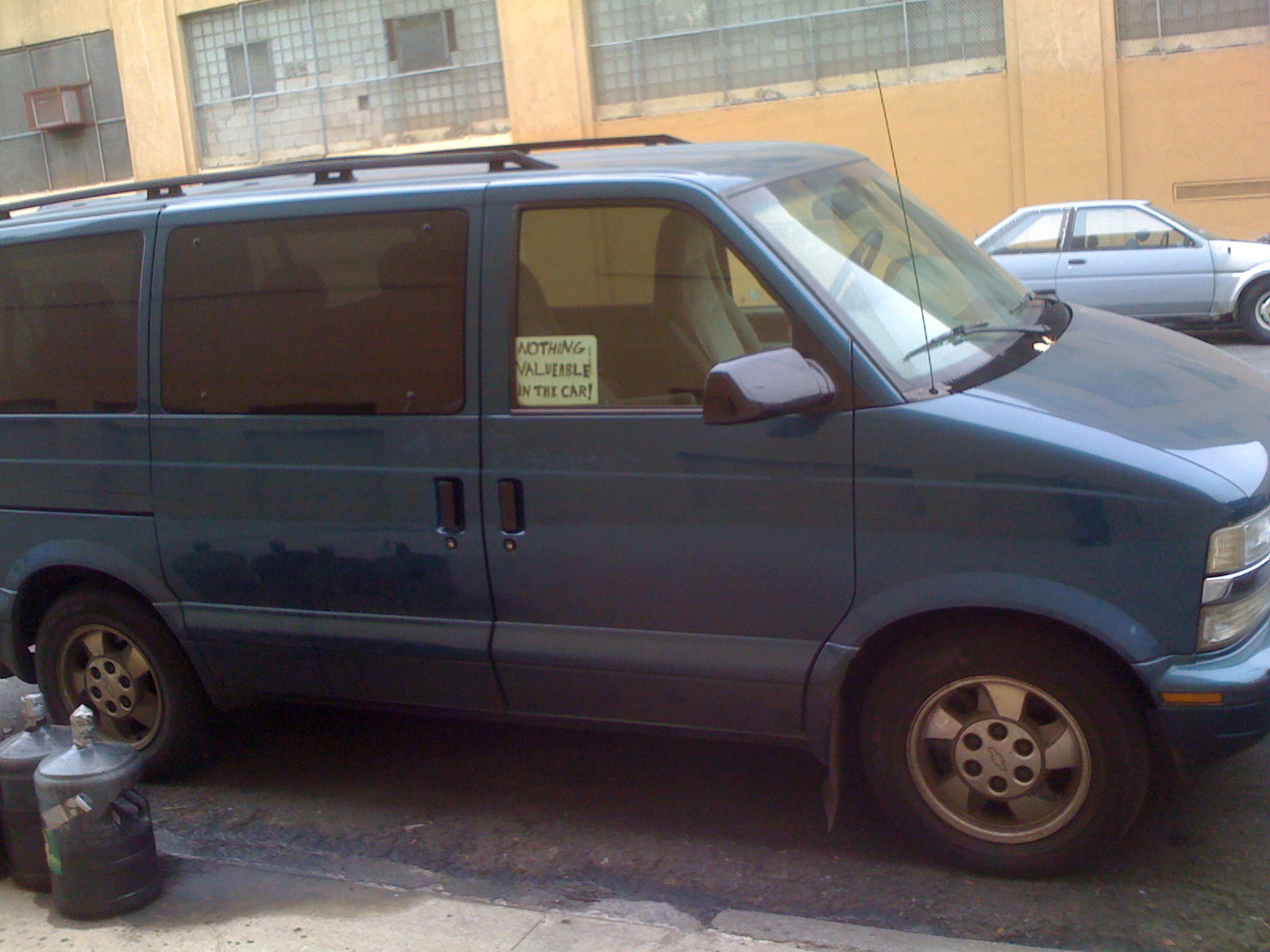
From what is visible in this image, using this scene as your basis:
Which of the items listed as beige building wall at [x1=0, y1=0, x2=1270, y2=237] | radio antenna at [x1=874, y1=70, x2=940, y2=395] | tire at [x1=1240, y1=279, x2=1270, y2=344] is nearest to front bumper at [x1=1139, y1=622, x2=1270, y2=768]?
radio antenna at [x1=874, y1=70, x2=940, y2=395]

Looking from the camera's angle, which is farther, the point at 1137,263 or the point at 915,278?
the point at 1137,263

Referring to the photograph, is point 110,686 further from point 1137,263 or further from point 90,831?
point 1137,263

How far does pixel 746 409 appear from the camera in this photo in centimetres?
349

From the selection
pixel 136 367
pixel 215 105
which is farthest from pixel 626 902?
pixel 215 105

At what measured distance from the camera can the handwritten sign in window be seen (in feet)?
12.8

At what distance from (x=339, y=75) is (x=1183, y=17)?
12699 mm

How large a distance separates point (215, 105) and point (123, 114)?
6.58 ft

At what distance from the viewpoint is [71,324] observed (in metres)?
4.74

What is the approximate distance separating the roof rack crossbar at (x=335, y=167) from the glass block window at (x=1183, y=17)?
51.3 ft

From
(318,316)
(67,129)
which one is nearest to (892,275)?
(318,316)

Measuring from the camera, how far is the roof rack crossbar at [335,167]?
4203 millimetres

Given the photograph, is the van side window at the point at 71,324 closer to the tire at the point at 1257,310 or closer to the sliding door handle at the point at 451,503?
the sliding door handle at the point at 451,503

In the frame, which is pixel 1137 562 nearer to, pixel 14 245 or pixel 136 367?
pixel 136 367

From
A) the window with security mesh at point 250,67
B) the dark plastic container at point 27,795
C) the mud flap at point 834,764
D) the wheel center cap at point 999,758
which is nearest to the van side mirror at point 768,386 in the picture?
the mud flap at point 834,764
